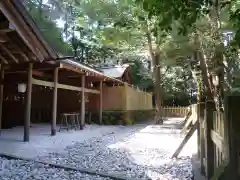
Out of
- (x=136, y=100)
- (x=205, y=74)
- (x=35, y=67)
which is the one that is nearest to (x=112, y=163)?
(x=205, y=74)

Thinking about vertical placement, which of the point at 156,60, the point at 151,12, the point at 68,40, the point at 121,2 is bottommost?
the point at 151,12

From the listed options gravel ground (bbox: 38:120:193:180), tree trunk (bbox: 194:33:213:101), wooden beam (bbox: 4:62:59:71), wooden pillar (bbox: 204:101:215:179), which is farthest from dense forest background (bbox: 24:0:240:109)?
wooden beam (bbox: 4:62:59:71)

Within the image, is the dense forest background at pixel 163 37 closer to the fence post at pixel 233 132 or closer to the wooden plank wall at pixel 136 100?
the fence post at pixel 233 132

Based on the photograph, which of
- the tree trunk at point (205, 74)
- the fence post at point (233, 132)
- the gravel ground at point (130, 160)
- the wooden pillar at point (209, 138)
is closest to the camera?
the fence post at point (233, 132)

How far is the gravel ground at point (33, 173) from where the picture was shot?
14.1ft

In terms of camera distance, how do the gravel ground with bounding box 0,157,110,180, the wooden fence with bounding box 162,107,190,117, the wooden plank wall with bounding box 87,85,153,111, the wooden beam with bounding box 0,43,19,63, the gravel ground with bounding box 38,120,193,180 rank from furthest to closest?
the wooden fence with bounding box 162,107,190,117 → the wooden plank wall with bounding box 87,85,153,111 → the wooden beam with bounding box 0,43,19,63 → the gravel ground with bounding box 38,120,193,180 → the gravel ground with bounding box 0,157,110,180

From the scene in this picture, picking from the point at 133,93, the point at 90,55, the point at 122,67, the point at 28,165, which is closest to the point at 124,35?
the point at 133,93

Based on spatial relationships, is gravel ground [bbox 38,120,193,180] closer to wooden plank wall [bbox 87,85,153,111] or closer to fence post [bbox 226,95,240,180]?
fence post [bbox 226,95,240,180]

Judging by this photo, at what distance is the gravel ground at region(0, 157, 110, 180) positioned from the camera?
170 inches

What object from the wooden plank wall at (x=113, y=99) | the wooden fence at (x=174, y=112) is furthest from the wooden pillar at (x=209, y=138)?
the wooden fence at (x=174, y=112)

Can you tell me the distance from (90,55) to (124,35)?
46.0 ft

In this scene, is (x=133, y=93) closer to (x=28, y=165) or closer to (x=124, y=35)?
(x=124, y=35)

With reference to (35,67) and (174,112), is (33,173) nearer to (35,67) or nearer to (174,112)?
(35,67)

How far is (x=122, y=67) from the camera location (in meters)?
19.9
